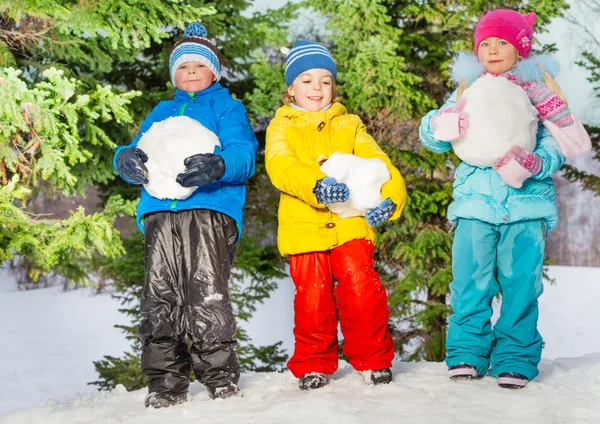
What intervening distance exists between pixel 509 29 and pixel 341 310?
1.63 meters

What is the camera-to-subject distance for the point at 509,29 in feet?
11.7

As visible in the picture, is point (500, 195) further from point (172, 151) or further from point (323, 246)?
point (172, 151)

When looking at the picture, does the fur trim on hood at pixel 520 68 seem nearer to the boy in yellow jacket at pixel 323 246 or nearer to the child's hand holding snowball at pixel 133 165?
the boy in yellow jacket at pixel 323 246

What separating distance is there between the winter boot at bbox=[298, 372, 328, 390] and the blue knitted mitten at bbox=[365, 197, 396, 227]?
81 centimetres

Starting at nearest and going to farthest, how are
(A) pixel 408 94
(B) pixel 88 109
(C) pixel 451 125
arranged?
(C) pixel 451 125, (B) pixel 88 109, (A) pixel 408 94

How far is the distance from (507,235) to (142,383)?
15.5ft

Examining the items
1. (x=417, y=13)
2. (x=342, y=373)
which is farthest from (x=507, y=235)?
(x=417, y=13)

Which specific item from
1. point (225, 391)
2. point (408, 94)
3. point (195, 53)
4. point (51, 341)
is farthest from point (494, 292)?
point (51, 341)

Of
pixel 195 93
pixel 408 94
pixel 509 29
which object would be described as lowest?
pixel 195 93

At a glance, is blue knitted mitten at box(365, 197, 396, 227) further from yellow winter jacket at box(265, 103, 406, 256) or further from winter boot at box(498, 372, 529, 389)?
winter boot at box(498, 372, 529, 389)

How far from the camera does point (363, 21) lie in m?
6.25

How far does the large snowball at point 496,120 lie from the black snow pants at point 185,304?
1307 millimetres

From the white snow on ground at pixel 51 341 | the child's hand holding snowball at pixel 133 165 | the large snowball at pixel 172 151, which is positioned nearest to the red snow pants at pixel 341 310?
the large snowball at pixel 172 151

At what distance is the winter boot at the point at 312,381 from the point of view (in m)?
3.52
